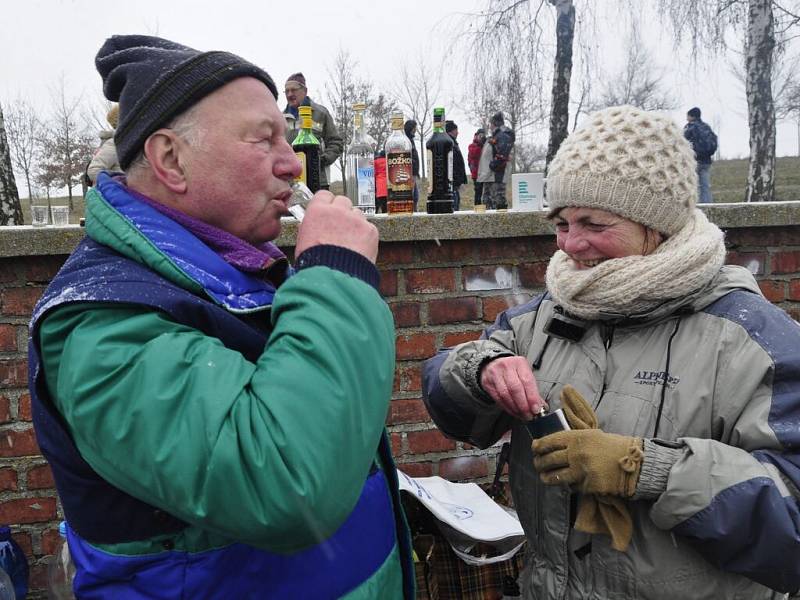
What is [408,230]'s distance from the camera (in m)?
2.90

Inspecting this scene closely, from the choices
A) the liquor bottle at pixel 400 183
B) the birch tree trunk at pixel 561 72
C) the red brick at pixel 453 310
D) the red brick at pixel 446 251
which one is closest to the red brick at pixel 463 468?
the red brick at pixel 453 310

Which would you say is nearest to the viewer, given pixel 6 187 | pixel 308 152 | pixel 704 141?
pixel 308 152

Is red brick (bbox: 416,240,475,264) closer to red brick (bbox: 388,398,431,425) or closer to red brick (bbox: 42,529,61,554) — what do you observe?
red brick (bbox: 388,398,431,425)

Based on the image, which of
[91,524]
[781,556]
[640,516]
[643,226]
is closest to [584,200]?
[643,226]

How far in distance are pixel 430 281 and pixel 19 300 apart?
1.79m

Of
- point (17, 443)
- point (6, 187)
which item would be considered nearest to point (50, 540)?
point (17, 443)

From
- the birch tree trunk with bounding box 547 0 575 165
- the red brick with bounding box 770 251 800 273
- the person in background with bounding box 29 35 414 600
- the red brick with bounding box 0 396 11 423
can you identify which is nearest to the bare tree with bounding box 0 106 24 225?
the red brick with bounding box 0 396 11 423

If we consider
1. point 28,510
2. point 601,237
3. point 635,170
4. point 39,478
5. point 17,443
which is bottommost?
point 28,510

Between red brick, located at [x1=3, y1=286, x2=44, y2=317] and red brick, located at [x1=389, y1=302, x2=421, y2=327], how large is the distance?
1.54m

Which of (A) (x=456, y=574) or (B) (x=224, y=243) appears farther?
(A) (x=456, y=574)

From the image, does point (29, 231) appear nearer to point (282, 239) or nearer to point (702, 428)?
point (282, 239)

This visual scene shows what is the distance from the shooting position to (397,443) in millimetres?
3012

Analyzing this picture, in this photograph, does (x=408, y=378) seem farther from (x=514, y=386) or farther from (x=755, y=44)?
(x=755, y=44)

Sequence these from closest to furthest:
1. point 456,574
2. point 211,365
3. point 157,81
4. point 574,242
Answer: point 211,365
point 157,81
point 574,242
point 456,574
